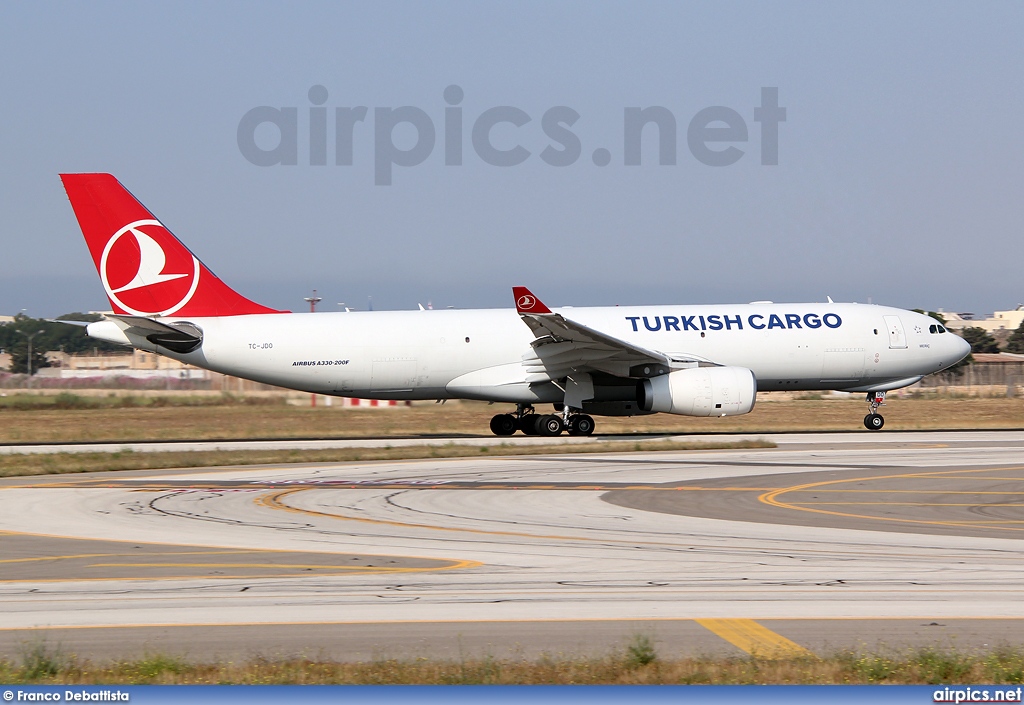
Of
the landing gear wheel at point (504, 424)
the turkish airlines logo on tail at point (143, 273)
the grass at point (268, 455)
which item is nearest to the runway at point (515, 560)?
the grass at point (268, 455)

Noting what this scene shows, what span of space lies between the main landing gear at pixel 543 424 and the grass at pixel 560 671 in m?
28.1

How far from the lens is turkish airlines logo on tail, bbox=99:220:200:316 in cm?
3672

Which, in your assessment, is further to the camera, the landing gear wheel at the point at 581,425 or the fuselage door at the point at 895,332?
the fuselage door at the point at 895,332

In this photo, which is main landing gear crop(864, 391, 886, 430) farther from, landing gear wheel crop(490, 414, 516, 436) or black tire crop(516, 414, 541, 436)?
landing gear wheel crop(490, 414, 516, 436)

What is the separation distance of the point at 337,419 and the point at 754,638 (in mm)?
39737

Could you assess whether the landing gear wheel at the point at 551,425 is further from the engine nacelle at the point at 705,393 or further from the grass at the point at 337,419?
the grass at the point at 337,419

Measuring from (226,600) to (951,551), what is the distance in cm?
872

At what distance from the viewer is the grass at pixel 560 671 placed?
7.96m

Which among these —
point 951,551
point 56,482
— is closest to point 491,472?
point 56,482

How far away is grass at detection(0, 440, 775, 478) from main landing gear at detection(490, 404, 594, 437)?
3923 mm

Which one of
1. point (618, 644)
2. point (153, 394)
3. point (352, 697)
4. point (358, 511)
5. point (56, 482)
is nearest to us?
point (352, 697)

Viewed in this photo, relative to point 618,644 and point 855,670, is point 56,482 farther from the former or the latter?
point 855,670

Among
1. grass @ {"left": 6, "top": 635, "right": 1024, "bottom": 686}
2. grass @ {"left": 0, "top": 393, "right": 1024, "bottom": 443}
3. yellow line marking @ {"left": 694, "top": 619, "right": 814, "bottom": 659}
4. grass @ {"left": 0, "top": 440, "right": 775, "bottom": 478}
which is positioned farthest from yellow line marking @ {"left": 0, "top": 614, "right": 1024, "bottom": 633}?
grass @ {"left": 0, "top": 393, "right": 1024, "bottom": 443}

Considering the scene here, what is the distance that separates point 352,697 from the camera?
5.18m
